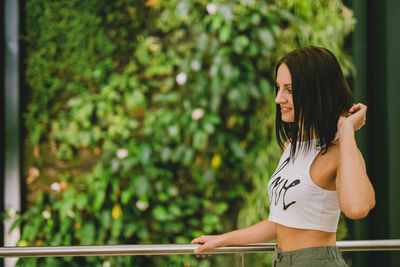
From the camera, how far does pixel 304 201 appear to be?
906mm

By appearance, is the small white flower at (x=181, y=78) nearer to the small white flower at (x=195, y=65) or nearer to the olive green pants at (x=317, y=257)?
the small white flower at (x=195, y=65)

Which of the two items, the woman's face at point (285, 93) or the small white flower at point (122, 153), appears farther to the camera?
the small white flower at point (122, 153)

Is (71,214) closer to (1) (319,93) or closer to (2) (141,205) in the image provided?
(2) (141,205)

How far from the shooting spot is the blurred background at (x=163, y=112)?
2309 millimetres

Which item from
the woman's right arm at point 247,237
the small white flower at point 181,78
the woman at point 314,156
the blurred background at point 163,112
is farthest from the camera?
the small white flower at point 181,78

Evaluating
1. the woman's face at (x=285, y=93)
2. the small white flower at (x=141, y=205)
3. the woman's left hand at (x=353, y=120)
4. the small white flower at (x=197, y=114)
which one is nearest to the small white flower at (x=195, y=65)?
the small white flower at (x=197, y=114)

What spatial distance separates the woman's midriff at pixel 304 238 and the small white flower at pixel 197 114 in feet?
4.77

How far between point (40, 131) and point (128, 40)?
0.94 meters

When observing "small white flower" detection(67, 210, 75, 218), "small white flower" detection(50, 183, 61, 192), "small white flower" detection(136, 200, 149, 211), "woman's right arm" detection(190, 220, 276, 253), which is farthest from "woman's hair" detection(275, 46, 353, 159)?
"small white flower" detection(50, 183, 61, 192)

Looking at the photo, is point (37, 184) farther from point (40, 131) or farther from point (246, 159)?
point (246, 159)

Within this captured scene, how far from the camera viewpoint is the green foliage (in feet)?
7.67

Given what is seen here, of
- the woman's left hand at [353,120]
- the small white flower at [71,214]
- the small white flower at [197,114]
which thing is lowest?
the small white flower at [71,214]

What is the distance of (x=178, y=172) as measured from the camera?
2.48 meters

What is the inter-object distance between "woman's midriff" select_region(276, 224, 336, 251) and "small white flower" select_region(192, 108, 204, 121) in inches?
57.2
